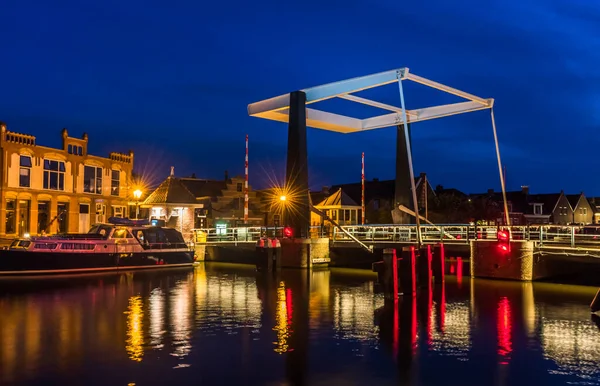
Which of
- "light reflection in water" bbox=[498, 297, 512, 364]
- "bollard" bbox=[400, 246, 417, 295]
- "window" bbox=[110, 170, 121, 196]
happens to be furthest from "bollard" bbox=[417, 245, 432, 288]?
"window" bbox=[110, 170, 121, 196]

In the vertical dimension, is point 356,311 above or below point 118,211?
below

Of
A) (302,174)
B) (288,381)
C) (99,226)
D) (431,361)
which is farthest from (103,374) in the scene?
(99,226)

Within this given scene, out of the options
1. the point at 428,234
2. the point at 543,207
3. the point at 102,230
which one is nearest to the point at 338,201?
the point at 428,234

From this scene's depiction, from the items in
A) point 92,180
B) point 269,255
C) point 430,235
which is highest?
point 92,180

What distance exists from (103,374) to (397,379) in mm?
4495

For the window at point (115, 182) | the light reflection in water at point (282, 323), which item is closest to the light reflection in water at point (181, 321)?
the light reflection in water at point (282, 323)

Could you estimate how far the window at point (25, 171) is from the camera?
37031 mm

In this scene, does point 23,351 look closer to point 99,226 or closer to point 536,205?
point 99,226

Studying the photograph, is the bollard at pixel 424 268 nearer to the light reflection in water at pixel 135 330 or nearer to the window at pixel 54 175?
the light reflection in water at pixel 135 330

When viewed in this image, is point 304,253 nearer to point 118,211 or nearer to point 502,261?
point 502,261

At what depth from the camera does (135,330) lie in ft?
43.3

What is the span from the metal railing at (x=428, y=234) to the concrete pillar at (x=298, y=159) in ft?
9.95

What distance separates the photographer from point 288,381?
919cm

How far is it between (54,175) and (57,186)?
74 centimetres
